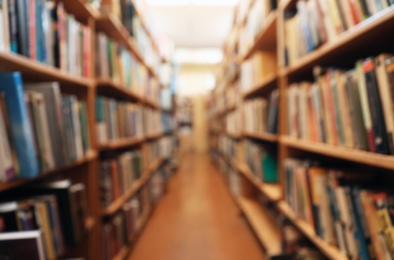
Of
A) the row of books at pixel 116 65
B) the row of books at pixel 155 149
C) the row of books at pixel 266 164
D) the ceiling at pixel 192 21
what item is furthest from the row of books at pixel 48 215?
the ceiling at pixel 192 21

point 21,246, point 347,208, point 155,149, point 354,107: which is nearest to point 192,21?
point 155,149

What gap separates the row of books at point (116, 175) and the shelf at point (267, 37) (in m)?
1.31

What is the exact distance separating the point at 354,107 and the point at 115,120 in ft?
4.62

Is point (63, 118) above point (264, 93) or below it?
below

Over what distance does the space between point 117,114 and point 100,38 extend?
520mm

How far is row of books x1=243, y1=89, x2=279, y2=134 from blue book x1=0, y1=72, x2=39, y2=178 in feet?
4.23

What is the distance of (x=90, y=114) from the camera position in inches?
51.4

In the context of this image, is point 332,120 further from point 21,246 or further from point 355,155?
point 21,246

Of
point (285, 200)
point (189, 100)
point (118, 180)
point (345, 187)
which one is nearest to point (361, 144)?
point (345, 187)

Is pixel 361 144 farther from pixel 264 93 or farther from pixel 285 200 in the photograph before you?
pixel 264 93

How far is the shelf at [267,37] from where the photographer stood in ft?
4.87

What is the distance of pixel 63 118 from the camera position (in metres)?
1.01

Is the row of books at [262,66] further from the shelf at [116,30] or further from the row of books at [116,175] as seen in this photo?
the row of books at [116,175]

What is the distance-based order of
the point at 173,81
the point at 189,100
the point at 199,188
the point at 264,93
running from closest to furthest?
the point at 264,93
the point at 199,188
the point at 173,81
the point at 189,100
